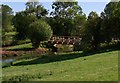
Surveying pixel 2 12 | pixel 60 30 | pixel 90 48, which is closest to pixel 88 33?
pixel 90 48

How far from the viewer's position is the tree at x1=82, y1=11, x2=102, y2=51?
143ft

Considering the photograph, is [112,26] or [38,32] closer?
[112,26]

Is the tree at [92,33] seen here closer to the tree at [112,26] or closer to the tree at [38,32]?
the tree at [112,26]

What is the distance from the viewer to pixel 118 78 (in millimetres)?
15875

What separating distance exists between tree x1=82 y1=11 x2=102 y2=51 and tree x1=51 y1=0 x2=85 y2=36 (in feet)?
134

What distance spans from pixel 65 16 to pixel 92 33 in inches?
1810

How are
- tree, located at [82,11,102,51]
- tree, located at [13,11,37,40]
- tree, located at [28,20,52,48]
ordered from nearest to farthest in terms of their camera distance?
tree, located at [82,11,102,51] < tree, located at [28,20,52,48] < tree, located at [13,11,37,40]

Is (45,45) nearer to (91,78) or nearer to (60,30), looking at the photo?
(60,30)

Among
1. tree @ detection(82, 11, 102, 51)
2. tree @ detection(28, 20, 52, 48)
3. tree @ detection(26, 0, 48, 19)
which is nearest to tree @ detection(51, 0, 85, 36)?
tree @ detection(26, 0, 48, 19)

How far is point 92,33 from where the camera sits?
4372cm

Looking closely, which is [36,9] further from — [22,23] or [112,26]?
[112,26]

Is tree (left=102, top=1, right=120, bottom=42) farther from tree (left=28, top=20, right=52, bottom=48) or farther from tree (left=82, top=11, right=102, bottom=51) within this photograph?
tree (left=28, top=20, right=52, bottom=48)

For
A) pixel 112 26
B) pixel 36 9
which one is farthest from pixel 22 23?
pixel 112 26

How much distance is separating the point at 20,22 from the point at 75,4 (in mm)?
16881
